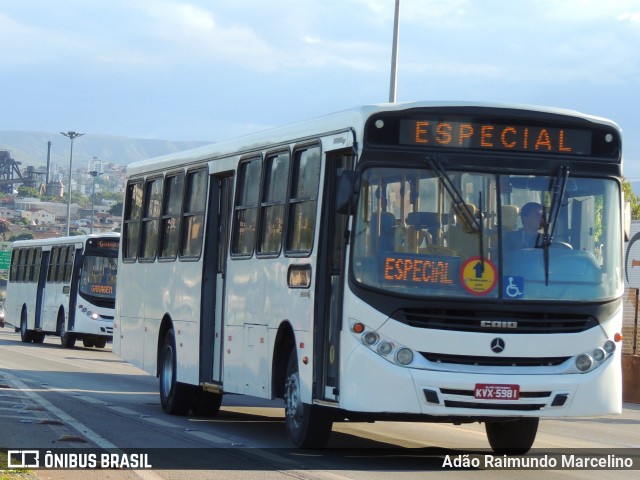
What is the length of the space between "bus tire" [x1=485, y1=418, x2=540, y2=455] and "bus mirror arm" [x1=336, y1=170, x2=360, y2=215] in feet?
9.66

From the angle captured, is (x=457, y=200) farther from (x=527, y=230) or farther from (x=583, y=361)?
(x=583, y=361)

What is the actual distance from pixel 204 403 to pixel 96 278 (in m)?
24.9

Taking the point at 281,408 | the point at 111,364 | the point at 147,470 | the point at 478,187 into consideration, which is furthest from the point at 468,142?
the point at 111,364

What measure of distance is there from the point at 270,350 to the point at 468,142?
3.24m

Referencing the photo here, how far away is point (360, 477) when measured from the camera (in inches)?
445

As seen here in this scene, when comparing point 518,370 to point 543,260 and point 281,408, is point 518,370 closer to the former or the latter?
point 543,260

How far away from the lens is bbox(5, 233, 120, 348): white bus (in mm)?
42125

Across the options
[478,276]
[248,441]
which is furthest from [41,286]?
[478,276]

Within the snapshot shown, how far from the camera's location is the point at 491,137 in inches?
489

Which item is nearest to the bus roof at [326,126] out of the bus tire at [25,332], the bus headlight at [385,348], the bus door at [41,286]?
the bus headlight at [385,348]

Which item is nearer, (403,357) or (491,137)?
(403,357)

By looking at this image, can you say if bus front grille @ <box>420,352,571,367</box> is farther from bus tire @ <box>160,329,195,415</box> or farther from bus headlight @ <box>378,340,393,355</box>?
bus tire @ <box>160,329,195,415</box>

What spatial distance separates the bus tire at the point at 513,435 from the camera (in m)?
13.5

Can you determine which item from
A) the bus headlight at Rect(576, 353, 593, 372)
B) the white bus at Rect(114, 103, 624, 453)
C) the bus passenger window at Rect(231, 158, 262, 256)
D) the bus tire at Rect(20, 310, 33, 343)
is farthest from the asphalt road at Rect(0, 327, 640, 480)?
the bus tire at Rect(20, 310, 33, 343)
